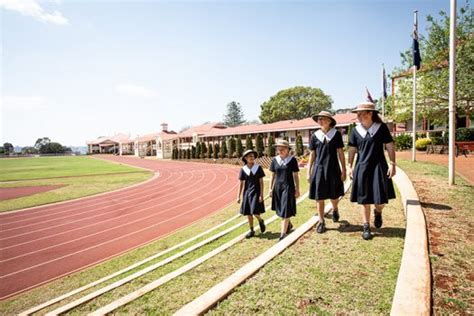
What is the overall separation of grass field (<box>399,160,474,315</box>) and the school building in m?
25.6

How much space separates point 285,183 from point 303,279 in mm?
2377

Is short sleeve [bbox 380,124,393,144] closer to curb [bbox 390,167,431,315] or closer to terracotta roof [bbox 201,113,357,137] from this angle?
curb [bbox 390,167,431,315]

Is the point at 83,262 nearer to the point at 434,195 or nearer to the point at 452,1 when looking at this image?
the point at 434,195

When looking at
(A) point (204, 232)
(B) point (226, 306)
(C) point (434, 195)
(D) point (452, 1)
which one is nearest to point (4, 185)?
(A) point (204, 232)

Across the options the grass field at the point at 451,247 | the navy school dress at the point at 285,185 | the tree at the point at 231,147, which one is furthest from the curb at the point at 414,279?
the tree at the point at 231,147

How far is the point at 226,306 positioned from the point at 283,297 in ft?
1.93

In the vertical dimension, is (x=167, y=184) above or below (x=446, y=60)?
below

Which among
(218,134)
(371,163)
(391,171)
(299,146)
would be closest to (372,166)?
(371,163)

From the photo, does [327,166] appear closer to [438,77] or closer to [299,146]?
[438,77]

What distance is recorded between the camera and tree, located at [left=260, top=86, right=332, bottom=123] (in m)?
55.0

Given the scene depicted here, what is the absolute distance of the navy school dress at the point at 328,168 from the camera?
4547 millimetres

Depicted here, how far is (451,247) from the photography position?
3.44 m

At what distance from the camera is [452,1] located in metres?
7.73

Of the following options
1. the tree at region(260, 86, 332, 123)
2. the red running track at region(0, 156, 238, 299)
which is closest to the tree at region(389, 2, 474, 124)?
the red running track at region(0, 156, 238, 299)
